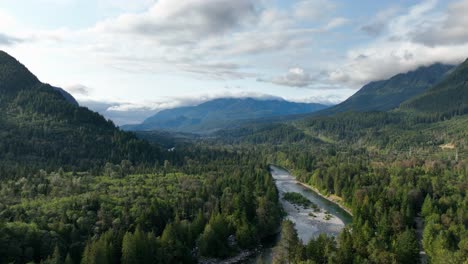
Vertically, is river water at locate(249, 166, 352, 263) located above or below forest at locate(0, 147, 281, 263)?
below

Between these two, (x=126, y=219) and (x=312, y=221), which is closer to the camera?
(x=126, y=219)

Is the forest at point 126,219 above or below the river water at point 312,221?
above

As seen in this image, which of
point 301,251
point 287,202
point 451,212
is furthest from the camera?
point 287,202

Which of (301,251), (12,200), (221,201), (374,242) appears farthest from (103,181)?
(374,242)

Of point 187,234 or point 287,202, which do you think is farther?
point 287,202

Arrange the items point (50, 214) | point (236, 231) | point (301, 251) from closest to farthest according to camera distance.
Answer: point (301, 251), point (50, 214), point (236, 231)

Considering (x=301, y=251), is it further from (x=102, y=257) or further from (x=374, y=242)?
(x=102, y=257)

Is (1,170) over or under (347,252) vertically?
over

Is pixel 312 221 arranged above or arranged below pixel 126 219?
below

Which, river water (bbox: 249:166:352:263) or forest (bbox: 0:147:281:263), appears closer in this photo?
forest (bbox: 0:147:281:263)

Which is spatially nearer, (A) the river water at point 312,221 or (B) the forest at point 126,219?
(B) the forest at point 126,219
